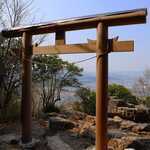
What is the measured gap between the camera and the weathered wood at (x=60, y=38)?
248 inches

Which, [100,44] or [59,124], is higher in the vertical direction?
[100,44]

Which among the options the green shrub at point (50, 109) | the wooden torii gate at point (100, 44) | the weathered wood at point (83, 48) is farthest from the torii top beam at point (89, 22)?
the green shrub at point (50, 109)

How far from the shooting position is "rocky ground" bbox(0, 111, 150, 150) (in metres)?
6.52

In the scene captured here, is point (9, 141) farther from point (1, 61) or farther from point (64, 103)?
point (64, 103)

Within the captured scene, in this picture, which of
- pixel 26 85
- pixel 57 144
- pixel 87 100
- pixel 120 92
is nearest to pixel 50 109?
pixel 87 100

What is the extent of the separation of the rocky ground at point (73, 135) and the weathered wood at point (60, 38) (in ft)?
6.92

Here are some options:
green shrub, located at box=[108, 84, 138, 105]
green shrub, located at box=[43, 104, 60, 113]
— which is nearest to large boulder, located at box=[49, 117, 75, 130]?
green shrub, located at box=[43, 104, 60, 113]

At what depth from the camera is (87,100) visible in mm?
11328

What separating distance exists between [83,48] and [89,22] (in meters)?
0.52

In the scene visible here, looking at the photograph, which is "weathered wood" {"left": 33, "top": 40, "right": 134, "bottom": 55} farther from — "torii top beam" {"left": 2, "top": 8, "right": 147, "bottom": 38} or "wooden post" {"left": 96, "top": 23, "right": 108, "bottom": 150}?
"torii top beam" {"left": 2, "top": 8, "right": 147, "bottom": 38}

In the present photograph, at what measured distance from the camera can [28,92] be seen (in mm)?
6922

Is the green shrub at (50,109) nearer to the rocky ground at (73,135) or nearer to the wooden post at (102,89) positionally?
the rocky ground at (73,135)

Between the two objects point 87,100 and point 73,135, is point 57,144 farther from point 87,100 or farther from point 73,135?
point 87,100

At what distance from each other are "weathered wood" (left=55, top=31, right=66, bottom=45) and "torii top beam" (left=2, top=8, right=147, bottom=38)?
0.27ft
